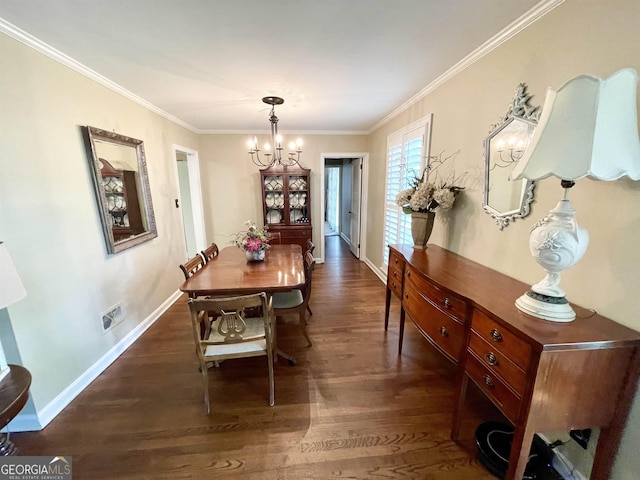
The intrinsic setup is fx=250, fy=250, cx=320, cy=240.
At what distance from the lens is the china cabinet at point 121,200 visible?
2191 millimetres

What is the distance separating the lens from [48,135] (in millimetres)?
1676

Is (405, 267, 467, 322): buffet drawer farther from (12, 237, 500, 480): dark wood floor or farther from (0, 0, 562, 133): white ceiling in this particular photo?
(0, 0, 562, 133): white ceiling

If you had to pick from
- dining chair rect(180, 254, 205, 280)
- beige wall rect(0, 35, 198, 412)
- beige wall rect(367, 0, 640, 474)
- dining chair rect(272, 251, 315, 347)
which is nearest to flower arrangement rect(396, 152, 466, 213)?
beige wall rect(367, 0, 640, 474)

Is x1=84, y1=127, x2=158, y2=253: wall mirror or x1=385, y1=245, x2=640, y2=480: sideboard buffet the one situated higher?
x1=84, y1=127, x2=158, y2=253: wall mirror

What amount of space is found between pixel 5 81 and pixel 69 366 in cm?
186

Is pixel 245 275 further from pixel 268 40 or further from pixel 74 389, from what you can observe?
pixel 268 40

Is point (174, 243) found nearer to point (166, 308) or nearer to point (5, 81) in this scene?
point (166, 308)

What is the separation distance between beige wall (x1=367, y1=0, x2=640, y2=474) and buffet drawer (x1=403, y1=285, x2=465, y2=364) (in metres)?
0.31

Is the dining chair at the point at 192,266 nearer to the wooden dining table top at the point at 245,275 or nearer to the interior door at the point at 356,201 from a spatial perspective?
the wooden dining table top at the point at 245,275

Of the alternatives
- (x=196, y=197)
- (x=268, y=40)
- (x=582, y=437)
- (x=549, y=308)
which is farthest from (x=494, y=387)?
(x=196, y=197)

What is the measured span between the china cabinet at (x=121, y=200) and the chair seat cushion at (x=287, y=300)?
1565 millimetres

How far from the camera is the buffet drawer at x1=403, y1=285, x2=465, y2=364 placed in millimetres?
1409

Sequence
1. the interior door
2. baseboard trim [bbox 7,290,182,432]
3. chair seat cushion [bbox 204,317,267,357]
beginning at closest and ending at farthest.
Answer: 1. baseboard trim [bbox 7,290,182,432]
2. chair seat cushion [bbox 204,317,267,357]
3. the interior door

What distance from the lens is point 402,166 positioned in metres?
3.15
